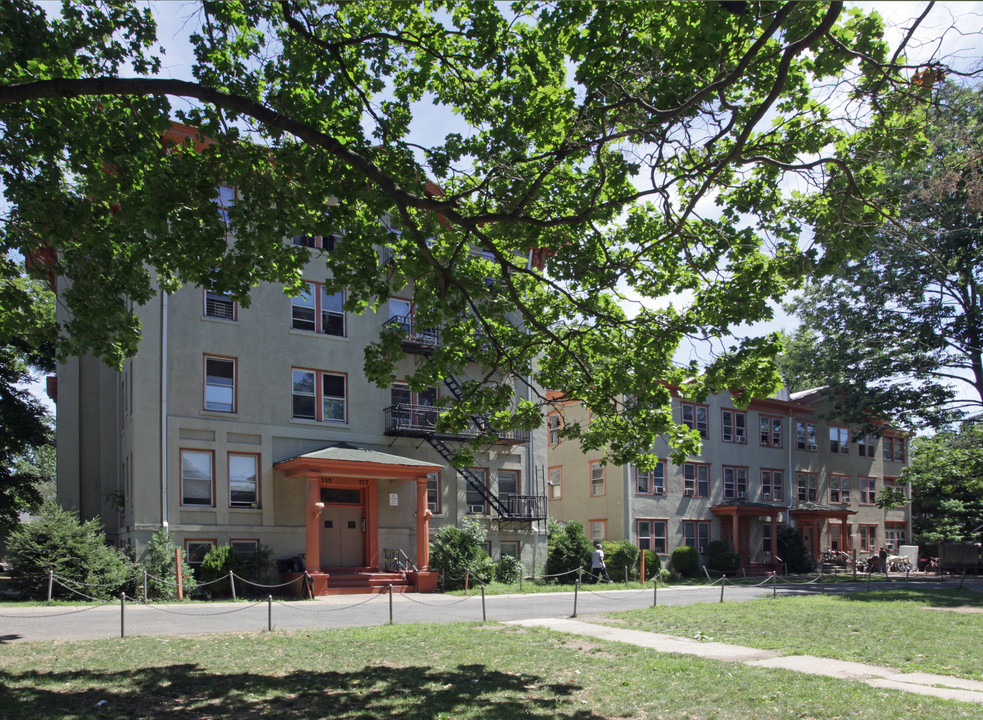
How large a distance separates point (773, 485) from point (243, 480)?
1187 inches

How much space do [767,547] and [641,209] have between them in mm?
34765

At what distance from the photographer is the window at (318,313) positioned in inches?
1088

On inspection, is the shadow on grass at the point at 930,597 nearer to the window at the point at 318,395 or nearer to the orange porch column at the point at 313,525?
the orange porch column at the point at 313,525

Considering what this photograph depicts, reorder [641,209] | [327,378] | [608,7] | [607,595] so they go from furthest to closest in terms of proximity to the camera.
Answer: [327,378] → [607,595] → [641,209] → [608,7]

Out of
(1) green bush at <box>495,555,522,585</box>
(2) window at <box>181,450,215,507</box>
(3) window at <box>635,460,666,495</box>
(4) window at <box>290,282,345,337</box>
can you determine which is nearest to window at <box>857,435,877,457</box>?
(3) window at <box>635,460,666,495</box>

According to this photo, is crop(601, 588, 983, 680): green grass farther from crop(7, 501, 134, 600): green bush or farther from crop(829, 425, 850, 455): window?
crop(829, 425, 850, 455): window

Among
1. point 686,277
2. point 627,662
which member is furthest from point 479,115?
point 627,662

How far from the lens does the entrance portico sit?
2491 cm

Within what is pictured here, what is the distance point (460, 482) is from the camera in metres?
30.0

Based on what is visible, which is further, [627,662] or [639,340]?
[639,340]

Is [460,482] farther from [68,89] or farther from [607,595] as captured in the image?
[68,89]

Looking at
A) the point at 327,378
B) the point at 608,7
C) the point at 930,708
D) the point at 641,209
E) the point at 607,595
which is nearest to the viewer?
the point at 930,708

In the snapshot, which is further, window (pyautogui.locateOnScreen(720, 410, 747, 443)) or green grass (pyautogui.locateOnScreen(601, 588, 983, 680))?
window (pyautogui.locateOnScreen(720, 410, 747, 443))

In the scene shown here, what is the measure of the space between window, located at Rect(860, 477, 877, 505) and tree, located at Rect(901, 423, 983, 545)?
2277 millimetres
